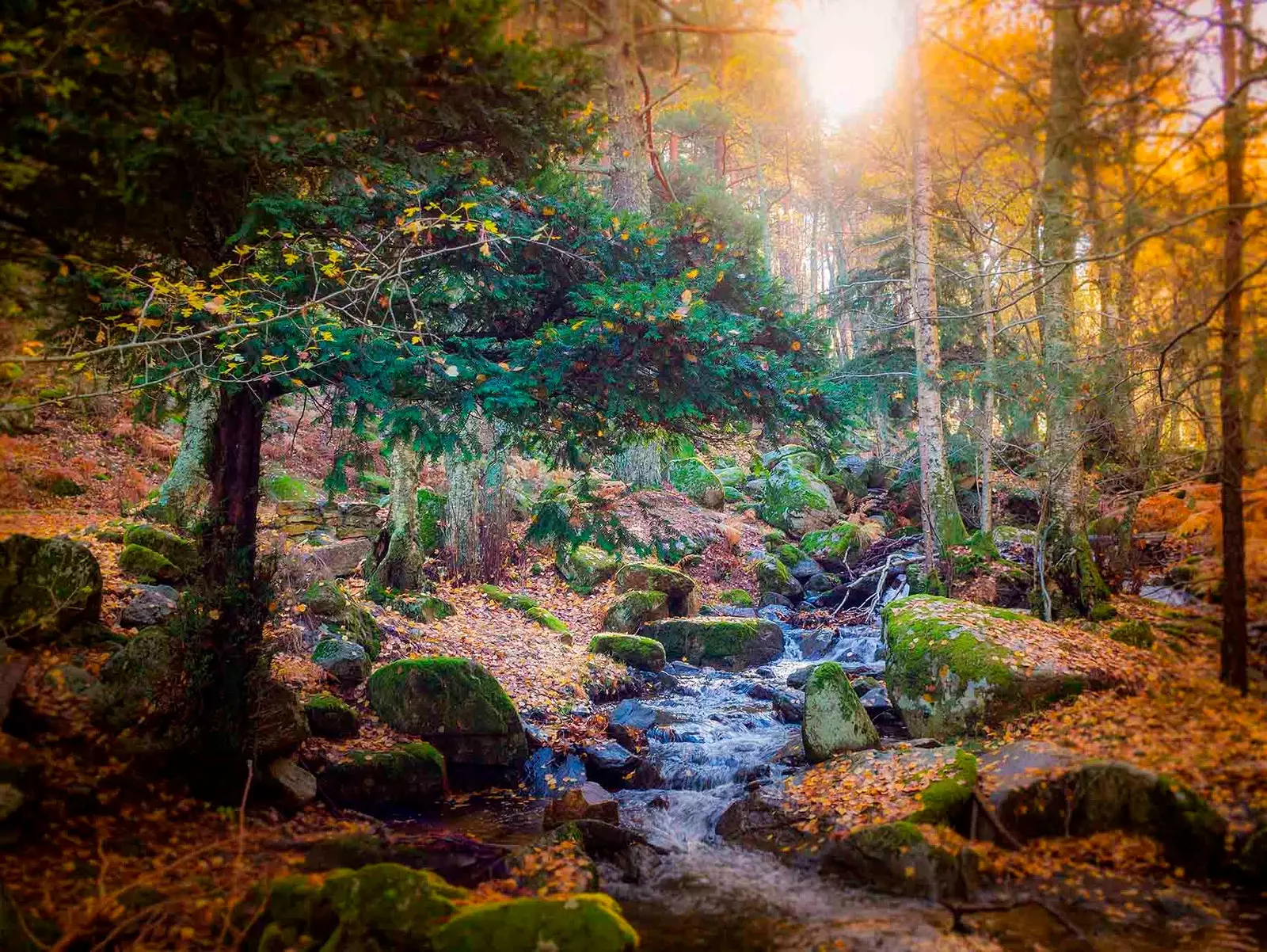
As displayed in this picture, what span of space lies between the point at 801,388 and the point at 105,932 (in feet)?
27.5

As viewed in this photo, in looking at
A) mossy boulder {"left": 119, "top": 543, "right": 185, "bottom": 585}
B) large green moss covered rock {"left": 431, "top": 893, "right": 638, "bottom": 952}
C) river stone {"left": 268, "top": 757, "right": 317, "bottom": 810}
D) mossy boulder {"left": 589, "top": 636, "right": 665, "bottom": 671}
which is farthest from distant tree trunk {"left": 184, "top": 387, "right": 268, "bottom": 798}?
mossy boulder {"left": 589, "top": 636, "right": 665, "bottom": 671}

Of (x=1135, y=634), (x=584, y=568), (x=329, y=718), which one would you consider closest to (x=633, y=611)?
(x=584, y=568)

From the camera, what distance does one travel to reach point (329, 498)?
45.0ft

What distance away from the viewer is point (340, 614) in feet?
32.0

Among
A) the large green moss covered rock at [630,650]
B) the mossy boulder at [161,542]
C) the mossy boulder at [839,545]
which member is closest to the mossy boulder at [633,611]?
the large green moss covered rock at [630,650]

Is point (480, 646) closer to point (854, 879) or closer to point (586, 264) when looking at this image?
point (586, 264)

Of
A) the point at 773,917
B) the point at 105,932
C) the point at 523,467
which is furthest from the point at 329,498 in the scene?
the point at 773,917

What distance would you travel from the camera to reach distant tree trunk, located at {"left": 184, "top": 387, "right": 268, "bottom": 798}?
20.7ft

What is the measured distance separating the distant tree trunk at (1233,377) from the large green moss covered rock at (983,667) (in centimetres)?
133

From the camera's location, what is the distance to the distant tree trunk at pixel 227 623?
630 centimetres

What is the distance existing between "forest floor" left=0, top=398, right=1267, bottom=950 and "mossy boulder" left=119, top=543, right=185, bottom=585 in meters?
Answer: 0.16

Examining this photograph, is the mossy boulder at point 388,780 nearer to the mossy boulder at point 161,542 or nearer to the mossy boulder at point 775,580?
the mossy boulder at point 161,542

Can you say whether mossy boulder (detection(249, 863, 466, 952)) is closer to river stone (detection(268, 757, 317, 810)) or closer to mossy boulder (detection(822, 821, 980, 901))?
river stone (detection(268, 757, 317, 810))

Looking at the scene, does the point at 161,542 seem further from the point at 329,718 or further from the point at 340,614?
the point at 329,718
